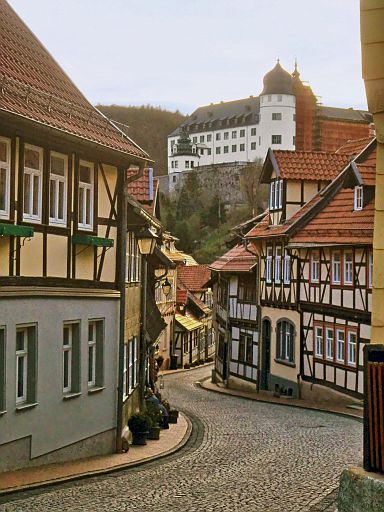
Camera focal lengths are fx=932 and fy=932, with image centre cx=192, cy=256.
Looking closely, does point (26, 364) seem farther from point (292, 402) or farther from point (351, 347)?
point (292, 402)

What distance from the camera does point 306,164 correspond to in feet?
106

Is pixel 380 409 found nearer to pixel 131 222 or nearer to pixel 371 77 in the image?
pixel 371 77

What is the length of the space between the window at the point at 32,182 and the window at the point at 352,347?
14.6 meters

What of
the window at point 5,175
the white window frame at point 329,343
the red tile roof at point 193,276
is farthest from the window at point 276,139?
the window at point 5,175

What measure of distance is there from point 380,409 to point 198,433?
47.0ft

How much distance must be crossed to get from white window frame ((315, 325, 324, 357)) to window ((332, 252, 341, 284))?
6.57 ft

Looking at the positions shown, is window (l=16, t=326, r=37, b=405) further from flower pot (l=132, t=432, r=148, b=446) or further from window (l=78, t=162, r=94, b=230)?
flower pot (l=132, t=432, r=148, b=446)

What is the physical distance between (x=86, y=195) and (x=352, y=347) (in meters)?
13.3

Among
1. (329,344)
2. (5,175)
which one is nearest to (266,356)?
(329,344)

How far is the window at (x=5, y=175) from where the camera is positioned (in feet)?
42.4

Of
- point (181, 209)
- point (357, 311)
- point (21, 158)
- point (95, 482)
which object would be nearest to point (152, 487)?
point (95, 482)

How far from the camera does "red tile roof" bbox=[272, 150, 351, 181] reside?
32.1 meters

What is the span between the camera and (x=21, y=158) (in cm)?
1330

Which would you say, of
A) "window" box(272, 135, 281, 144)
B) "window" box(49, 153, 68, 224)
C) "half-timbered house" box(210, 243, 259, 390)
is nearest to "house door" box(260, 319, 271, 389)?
"half-timbered house" box(210, 243, 259, 390)
